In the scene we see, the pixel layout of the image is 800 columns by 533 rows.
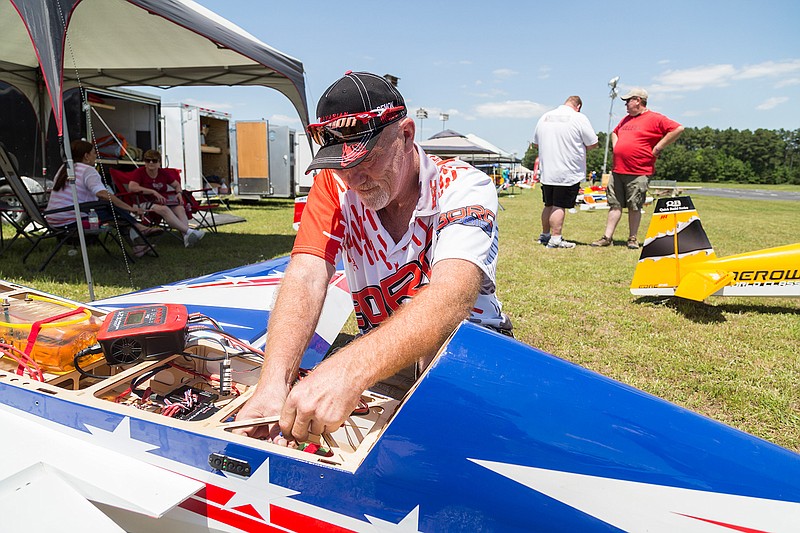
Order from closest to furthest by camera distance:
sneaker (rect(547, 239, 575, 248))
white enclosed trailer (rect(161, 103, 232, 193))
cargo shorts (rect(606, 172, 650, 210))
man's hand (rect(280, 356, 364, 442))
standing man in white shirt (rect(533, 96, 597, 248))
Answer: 1. man's hand (rect(280, 356, 364, 442))
2. cargo shorts (rect(606, 172, 650, 210))
3. standing man in white shirt (rect(533, 96, 597, 248))
4. sneaker (rect(547, 239, 575, 248))
5. white enclosed trailer (rect(161, 103, 232, 193))

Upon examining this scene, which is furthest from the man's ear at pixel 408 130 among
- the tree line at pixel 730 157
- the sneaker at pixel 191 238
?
the tree line at pixel 730 157

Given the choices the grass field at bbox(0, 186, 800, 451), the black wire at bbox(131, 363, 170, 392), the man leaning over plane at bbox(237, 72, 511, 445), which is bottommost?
the grass field at bbox(0, 186, 800, 451)

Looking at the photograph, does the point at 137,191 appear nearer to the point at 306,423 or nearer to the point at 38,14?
the point at 38,14

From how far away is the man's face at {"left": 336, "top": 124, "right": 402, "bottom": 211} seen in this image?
1.69 m

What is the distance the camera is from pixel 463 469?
1232 millimetres

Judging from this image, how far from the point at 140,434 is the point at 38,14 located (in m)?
4.24

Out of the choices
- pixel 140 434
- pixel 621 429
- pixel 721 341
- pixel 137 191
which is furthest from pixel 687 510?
pixel 137 191

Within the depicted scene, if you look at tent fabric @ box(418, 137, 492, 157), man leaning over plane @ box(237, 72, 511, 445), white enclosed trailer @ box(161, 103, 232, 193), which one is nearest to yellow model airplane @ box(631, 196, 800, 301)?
man leaning over plane @ box(237, 72, 511, 445)

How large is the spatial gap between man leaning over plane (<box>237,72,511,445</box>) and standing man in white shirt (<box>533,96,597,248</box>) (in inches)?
236

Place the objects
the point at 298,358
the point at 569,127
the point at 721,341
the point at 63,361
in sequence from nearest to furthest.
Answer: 1. the point at 298,358
2. the point at 63,361
3. the point at 721,341
4. the point at 569,127

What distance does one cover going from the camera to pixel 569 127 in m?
7.79

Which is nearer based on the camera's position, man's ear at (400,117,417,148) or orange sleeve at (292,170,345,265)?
man's ear at (400,117,417,148)

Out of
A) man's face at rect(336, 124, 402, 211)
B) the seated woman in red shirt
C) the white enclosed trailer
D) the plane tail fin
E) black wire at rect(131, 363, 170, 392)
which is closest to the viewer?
man's face at rect(336, 124, 402, 211)

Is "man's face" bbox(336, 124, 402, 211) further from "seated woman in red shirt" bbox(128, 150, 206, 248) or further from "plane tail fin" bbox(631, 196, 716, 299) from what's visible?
"seated woman in red shirt" bbox(128, 150, 206, 248)
